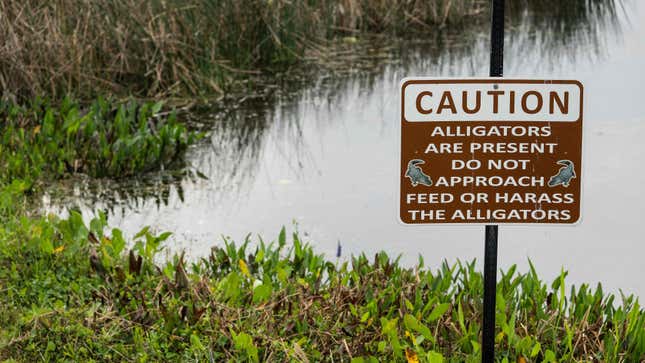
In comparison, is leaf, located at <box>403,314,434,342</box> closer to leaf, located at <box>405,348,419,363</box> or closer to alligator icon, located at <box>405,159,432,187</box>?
leaf, located at <box>405,348,419,363</box>

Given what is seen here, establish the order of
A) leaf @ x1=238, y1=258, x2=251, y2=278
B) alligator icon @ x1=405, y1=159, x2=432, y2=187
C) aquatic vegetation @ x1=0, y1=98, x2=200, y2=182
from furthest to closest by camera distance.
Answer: aquatic vegetation @ x1=0, y1=98, x2=200, y2=182 < leaf @ x1=238, y1=258, x2=251, y2=278 < alligator icon @ x1=405, y1=159, x2=432, y2=187

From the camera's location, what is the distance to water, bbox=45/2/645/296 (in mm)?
5242

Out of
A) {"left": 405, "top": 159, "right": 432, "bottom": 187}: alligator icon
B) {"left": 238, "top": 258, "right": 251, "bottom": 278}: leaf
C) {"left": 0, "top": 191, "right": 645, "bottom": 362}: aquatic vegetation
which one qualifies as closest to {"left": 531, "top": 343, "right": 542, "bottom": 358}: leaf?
{"left": 0, "top": 191, "right": 645, "bottom": 362}: aquatic vegetation

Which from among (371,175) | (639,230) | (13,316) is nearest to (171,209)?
(371,175)

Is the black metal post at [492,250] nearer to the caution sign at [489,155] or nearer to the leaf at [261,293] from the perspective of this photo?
the caution sign at [489,155]

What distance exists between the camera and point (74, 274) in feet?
14.0

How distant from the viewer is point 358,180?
627 centimetres

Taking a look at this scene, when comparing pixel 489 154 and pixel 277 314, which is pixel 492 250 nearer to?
pixel 489 154

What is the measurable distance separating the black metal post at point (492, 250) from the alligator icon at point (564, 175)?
0.66 ft

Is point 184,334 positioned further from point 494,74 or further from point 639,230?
point 639,230

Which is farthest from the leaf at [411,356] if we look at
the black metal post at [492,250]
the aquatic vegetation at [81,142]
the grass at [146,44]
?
the grass at [146,44]

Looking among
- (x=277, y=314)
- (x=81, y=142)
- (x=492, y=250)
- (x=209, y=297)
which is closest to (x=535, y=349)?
(x=492, y=250)

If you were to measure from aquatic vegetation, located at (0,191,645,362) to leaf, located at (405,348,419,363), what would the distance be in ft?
0.07

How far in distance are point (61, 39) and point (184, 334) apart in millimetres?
4121
